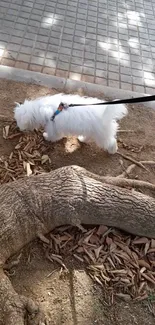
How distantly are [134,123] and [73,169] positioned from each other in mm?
1548

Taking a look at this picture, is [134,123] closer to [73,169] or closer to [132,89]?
[132,89]

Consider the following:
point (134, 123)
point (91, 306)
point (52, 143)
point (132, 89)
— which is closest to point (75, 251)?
point (91, 306)

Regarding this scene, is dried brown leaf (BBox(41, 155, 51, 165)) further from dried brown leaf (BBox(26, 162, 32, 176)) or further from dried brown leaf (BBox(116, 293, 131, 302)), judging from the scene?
dried brown leaf (BBox(116, 293, 131, 302))

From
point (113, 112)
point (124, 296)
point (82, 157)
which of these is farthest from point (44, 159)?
point (124, 296)

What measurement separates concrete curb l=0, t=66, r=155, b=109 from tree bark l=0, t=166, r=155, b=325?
1.76 m

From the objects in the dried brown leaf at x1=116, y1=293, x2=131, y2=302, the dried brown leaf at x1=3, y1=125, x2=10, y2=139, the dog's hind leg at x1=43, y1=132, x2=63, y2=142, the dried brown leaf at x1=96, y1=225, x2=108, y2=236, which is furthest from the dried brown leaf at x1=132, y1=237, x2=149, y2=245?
the dried brown leaf at x1=3, y1=125, x2=10, y2=139

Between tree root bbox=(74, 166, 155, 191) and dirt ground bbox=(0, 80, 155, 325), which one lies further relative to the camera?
tree root bbox=(74, 166, 155, 191)

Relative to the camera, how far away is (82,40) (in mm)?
5176

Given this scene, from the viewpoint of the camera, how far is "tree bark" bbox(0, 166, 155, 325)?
2.57 m

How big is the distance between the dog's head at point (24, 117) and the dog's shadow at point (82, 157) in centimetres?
32

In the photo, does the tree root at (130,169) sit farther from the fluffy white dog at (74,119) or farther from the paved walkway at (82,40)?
the paved walkway at (82,40)

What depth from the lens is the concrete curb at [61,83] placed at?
169 inches

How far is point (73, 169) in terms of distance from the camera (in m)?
2.89

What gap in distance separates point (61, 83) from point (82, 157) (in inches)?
48.1
